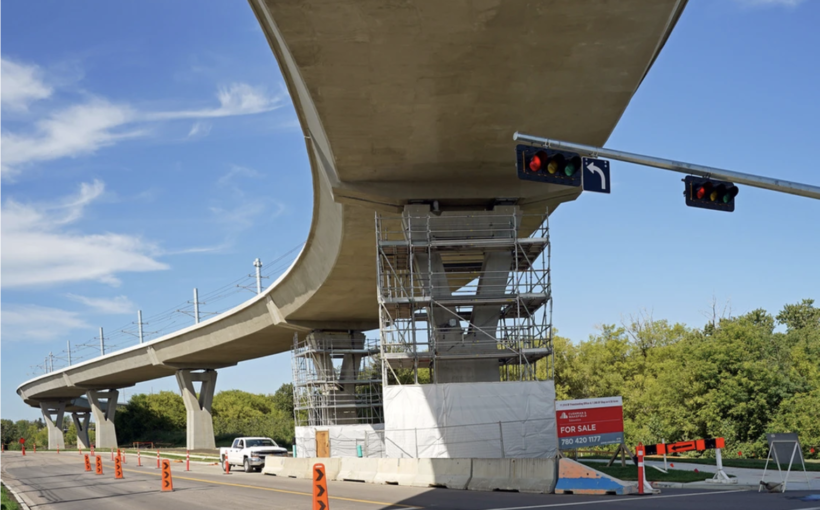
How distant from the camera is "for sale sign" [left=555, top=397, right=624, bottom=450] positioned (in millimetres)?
20281

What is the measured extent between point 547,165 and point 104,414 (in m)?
92.7

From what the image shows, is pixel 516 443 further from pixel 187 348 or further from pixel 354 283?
pixel 187 348

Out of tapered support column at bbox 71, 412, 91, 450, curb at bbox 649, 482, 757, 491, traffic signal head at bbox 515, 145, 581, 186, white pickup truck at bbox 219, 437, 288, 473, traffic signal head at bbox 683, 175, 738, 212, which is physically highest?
traffic signal head at bbox 515, 145, 581, 186

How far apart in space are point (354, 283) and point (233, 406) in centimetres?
9945

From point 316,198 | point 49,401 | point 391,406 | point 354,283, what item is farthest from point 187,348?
point 49,401

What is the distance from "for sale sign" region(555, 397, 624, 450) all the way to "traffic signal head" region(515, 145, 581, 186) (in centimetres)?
822

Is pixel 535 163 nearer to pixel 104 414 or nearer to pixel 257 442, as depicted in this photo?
pixel 257 442

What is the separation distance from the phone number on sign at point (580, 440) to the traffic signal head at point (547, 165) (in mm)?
8837

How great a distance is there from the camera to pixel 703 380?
4834cm

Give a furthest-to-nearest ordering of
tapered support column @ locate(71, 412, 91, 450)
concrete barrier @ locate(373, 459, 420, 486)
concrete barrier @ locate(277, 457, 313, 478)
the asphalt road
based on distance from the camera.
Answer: tapered support column @ locate(71, 412, 91, 450) → concrete barrier @ locate(277, 457, 313, 478) → concrete barrier @ locate(373, 459, 420, 486) → the asphalt road

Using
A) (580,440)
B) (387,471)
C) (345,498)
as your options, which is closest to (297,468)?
(387,471)

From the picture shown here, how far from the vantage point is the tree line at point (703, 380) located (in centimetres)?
4575

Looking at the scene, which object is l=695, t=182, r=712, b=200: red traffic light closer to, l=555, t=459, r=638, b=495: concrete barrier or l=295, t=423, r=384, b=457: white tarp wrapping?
l=555, t=459, r=638, b=495: concrete barrier

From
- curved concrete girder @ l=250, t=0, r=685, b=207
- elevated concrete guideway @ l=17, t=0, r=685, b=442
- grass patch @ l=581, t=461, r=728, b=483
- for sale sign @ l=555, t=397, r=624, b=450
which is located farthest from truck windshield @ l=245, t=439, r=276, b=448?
for sale sign @ l=555, t=397, r=624, b=450
